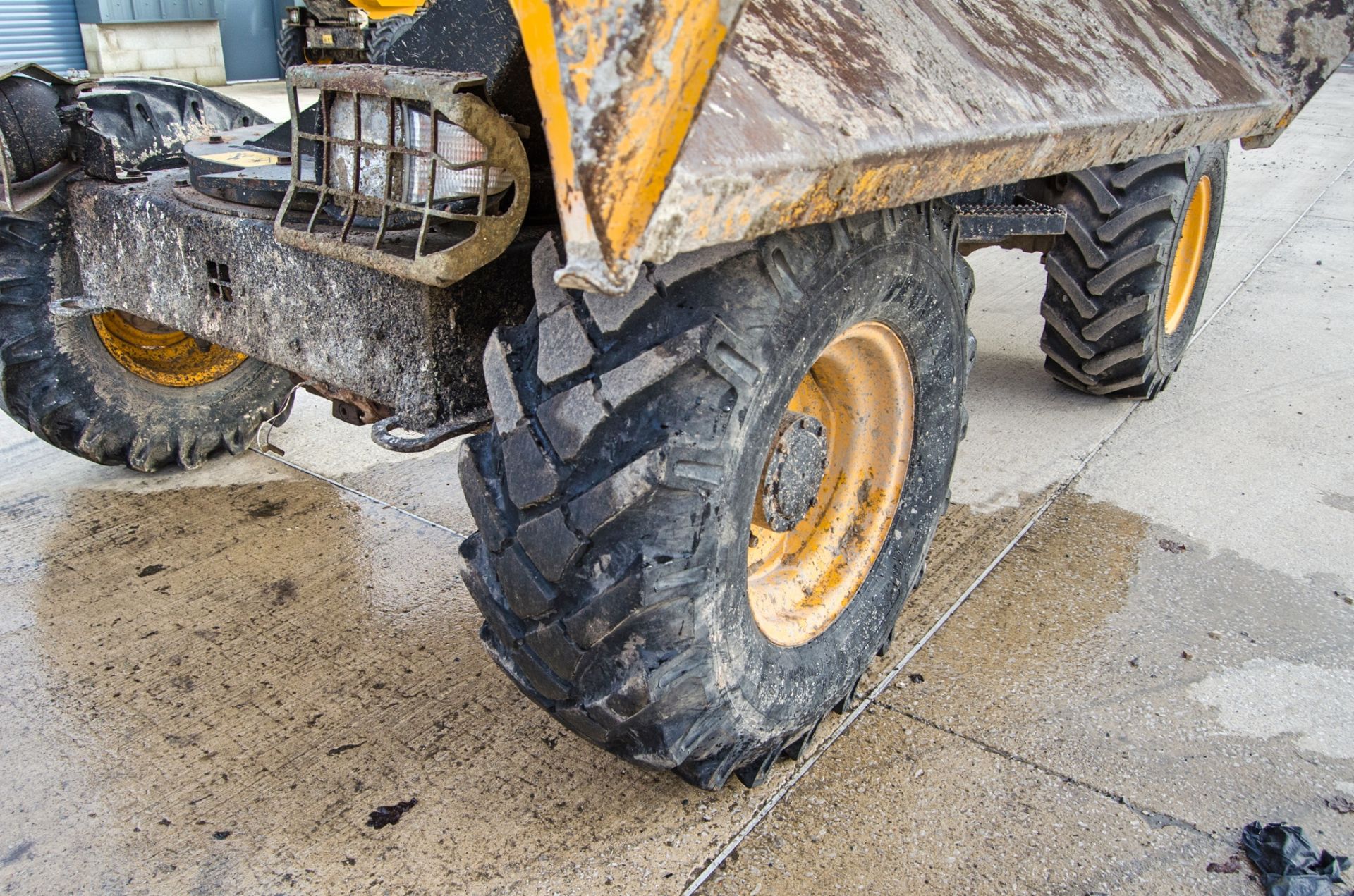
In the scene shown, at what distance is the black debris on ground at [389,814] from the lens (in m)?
2.23

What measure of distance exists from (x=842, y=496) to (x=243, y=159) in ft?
5.45

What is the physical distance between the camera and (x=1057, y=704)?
8.64 ft

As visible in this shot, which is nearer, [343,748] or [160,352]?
[343,748]

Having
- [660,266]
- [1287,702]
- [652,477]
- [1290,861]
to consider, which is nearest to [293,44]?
[660,266]

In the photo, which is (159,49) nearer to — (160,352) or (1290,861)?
(160,352)

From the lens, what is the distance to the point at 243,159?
261 cm

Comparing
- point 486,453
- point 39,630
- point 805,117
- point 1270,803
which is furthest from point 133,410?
point 1270,803

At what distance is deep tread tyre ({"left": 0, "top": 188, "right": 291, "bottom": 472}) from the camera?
3.00 meters

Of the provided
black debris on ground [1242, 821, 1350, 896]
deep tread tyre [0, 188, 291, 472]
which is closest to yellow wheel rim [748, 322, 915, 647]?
black debris on ground [1242, 821, 1350, 896]

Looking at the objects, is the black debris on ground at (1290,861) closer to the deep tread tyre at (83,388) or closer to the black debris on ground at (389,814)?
the black debris on ground at (389,814)

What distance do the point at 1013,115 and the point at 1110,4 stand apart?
95cm

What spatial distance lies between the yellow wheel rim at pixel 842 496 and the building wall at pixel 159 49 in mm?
12675

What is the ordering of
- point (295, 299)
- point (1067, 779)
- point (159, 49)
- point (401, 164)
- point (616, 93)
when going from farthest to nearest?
point (159, 49), point (1067, 779), point (295, 299), point (401, 164), point (616, 93)

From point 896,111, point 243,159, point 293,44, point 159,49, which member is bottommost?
point 159,49
